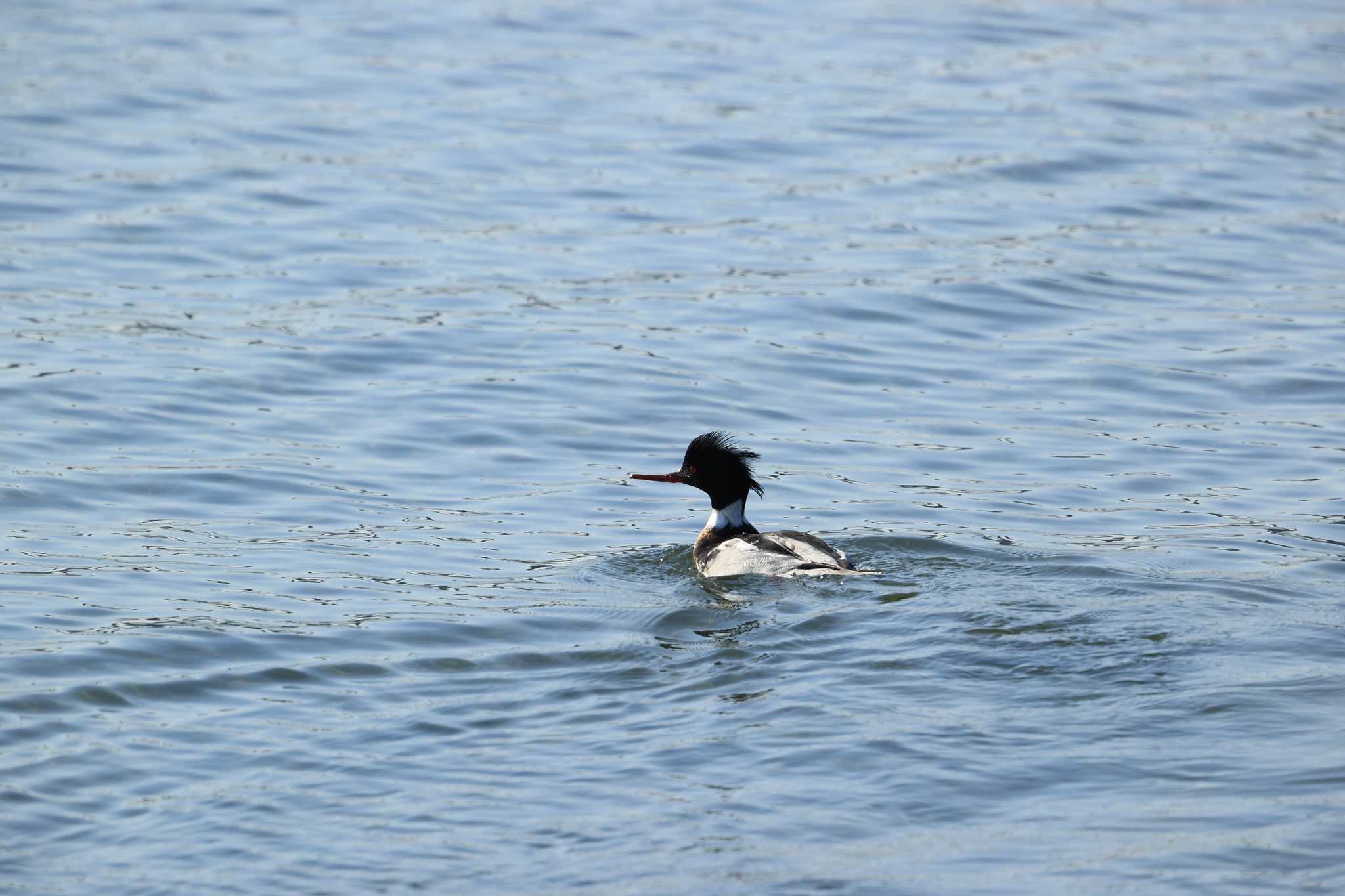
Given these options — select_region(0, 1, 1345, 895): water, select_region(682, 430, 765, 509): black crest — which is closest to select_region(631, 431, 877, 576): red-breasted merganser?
select_region(682, 430, 765, 509): black crest

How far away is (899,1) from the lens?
28000 millimetres

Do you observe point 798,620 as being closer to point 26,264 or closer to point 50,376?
point 50,376

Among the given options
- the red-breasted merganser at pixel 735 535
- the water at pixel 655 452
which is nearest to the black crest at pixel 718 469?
the red-breasted merganser at pixel 735 535

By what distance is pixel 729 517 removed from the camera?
11273 mm

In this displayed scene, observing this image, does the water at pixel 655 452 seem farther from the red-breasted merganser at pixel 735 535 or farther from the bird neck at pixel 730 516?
the bird neck at pixel 730 516

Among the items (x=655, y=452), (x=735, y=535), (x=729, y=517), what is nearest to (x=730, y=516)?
(x=729, y=517)

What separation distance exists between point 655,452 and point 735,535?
1.89 m

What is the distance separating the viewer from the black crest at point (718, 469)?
1123cm

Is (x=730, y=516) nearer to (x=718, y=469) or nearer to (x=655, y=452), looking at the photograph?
(x=718, y=469)

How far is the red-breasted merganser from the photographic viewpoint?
10.2m

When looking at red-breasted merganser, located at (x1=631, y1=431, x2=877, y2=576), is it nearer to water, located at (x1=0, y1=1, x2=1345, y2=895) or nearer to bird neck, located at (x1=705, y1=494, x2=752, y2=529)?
bird neck, located at (x1=705, y1=494, x2=752, y2=529)

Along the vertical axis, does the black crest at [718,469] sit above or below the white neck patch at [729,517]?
above

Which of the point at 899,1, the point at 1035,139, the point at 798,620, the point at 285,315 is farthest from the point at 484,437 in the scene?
the point at 899,1

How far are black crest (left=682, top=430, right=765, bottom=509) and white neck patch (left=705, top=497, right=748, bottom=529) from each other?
0.03 meters
